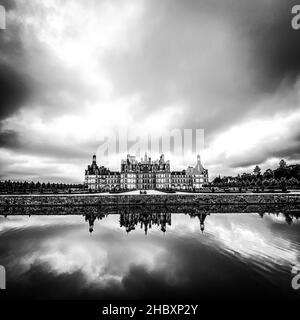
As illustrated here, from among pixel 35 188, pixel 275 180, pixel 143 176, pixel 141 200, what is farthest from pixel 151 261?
pixel 143 176

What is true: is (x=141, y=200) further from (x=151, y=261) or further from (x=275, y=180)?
(x=275, y=180)

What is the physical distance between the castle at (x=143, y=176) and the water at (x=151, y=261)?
56812 millimetres

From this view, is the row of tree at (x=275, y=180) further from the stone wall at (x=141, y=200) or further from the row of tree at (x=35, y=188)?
the row of tree at (x=35, y=188)

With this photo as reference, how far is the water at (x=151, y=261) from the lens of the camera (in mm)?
5699

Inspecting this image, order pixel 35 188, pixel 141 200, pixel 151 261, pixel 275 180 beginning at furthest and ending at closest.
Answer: pixel 275 180, pixel 35 188, pixel 141 200, pixel 151 261

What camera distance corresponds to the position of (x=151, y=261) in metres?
7.78

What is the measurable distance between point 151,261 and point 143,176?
6380cm

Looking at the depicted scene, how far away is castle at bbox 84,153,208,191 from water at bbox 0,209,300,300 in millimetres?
56812

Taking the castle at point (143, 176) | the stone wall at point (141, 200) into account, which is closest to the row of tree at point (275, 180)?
the castle at point (143, 176)

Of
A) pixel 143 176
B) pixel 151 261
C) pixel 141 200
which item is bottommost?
pixel 151 261

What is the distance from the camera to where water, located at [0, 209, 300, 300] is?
570 centimetres

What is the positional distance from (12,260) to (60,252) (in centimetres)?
178
